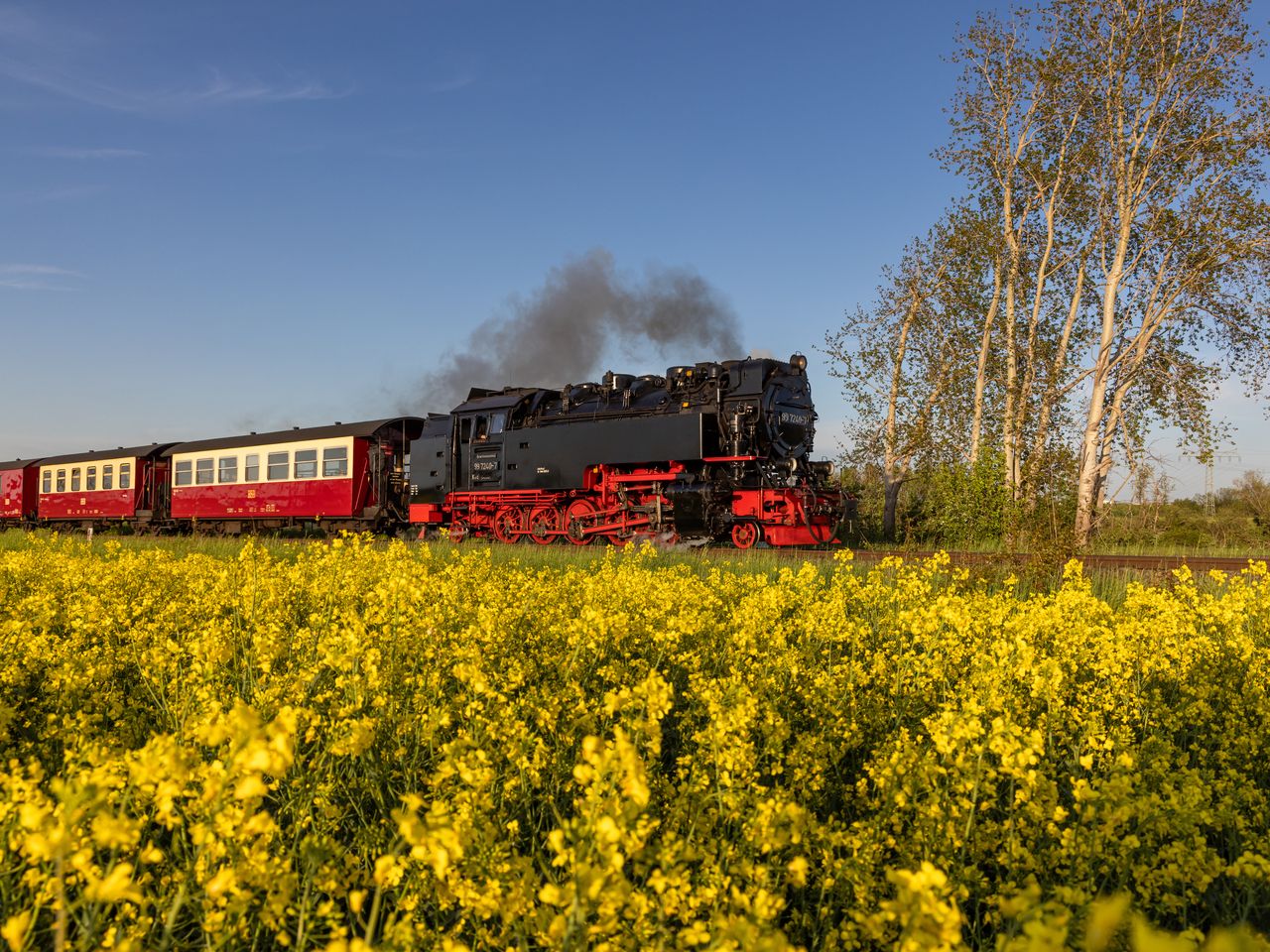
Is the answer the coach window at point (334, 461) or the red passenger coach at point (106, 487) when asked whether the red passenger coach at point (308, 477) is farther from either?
the red passenger coach at point (106, 487)

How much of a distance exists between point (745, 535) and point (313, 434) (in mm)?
12277

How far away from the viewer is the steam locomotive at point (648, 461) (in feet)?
51.5

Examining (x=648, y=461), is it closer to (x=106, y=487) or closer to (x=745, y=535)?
(x=745, y=535)

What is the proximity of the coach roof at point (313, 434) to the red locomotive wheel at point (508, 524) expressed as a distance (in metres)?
4.57

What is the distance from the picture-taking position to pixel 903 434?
23828mm

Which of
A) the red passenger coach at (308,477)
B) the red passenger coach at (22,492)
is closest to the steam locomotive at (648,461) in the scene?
the red passenger coach at (308,477)

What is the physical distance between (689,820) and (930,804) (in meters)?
0.80

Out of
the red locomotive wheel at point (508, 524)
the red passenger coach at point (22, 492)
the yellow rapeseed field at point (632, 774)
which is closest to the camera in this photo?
the yellow rapeseed field at point (632, 774)

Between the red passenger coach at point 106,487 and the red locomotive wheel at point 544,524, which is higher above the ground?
the red passenger coach at point 106,487

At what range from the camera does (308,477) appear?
21938 millimetres

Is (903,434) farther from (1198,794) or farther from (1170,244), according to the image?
(1198,794)

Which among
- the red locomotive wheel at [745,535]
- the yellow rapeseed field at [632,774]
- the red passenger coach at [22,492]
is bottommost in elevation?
the yellow rapeseed field at [632,774]

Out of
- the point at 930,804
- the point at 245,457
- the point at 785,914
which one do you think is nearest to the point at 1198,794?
the point at 930,804

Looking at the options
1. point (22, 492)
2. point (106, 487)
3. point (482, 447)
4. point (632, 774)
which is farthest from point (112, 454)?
point (632, 774)
